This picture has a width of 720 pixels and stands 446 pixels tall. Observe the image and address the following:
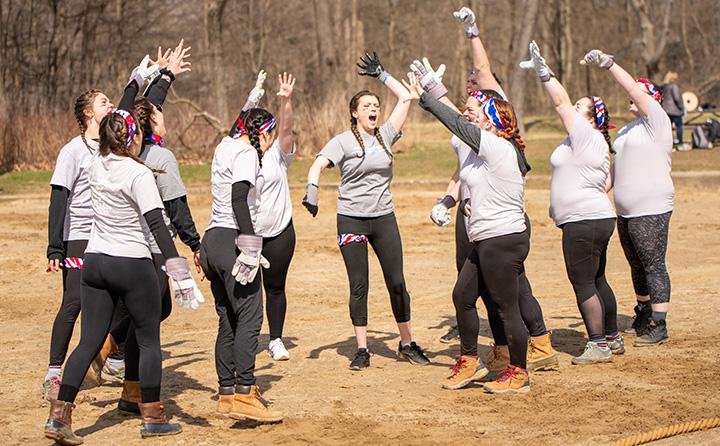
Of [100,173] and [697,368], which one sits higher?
[100,173]

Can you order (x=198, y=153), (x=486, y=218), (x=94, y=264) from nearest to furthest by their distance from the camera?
(x=94, y=264)
(x=486, y=218)
(x=198, y=153)

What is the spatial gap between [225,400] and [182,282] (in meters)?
1.02

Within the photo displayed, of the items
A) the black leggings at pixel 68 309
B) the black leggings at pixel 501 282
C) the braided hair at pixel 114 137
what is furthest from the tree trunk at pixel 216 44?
the braided hair at pixel 114 137

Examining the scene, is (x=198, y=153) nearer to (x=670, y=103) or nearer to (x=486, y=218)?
(x=670, y=103)

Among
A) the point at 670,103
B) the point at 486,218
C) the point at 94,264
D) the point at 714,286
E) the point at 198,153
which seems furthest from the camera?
the point at 198,153

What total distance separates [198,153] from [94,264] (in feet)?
72.1

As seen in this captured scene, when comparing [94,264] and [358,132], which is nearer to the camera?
[94,264]

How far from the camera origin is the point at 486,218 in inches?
289

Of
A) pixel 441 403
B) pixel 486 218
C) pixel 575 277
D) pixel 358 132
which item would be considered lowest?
pixel 441 403

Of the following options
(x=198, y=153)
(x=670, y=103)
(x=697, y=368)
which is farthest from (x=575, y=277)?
(x=198, y=153)

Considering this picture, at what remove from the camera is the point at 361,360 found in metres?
8.63

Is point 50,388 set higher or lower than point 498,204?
lower

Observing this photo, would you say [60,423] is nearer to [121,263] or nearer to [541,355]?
[121,263]

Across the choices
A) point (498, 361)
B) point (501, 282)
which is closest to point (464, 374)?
point (498, 361)
